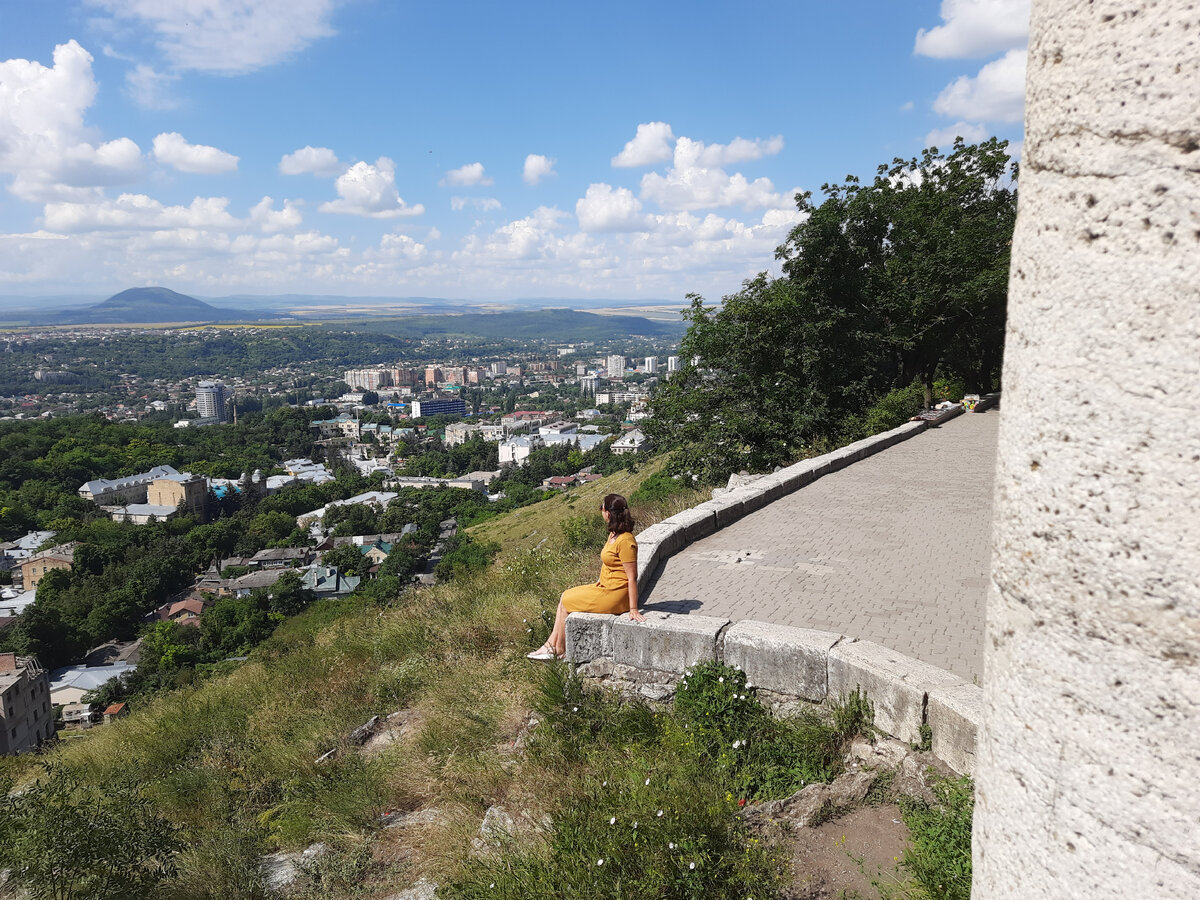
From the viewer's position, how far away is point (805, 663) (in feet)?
15.0

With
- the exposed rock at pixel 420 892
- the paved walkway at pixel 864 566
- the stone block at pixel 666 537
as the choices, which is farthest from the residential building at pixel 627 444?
the exposed rock at pixel 420 892

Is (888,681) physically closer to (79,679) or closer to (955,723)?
(955,723)

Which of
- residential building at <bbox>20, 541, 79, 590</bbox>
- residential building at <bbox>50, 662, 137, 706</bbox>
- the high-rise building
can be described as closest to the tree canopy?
residential building at <bbox>50, 662, 137, 706</bbox>

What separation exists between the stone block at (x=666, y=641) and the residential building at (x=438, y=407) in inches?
5719

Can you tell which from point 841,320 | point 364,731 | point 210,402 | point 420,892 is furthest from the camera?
point 210,402

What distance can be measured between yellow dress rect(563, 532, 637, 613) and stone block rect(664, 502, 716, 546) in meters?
2.52

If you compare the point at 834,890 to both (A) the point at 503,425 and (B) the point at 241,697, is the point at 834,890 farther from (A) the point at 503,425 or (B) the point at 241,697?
(A) the point at 503,425

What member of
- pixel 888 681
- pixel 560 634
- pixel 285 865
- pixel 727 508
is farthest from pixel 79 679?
pixel 888 681

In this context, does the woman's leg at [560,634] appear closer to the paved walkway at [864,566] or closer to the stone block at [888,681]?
the paved walkway at [864,566]

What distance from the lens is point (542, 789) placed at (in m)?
4.17

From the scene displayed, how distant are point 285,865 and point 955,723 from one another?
3888 millimetres

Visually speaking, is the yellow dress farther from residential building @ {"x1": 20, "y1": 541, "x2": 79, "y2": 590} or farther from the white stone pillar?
residential building @ {"x1": 20, "y1": 541, "x2": 79, "y2": 590}

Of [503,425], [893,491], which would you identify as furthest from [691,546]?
[503,425]

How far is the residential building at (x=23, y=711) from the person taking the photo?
62.3ft
